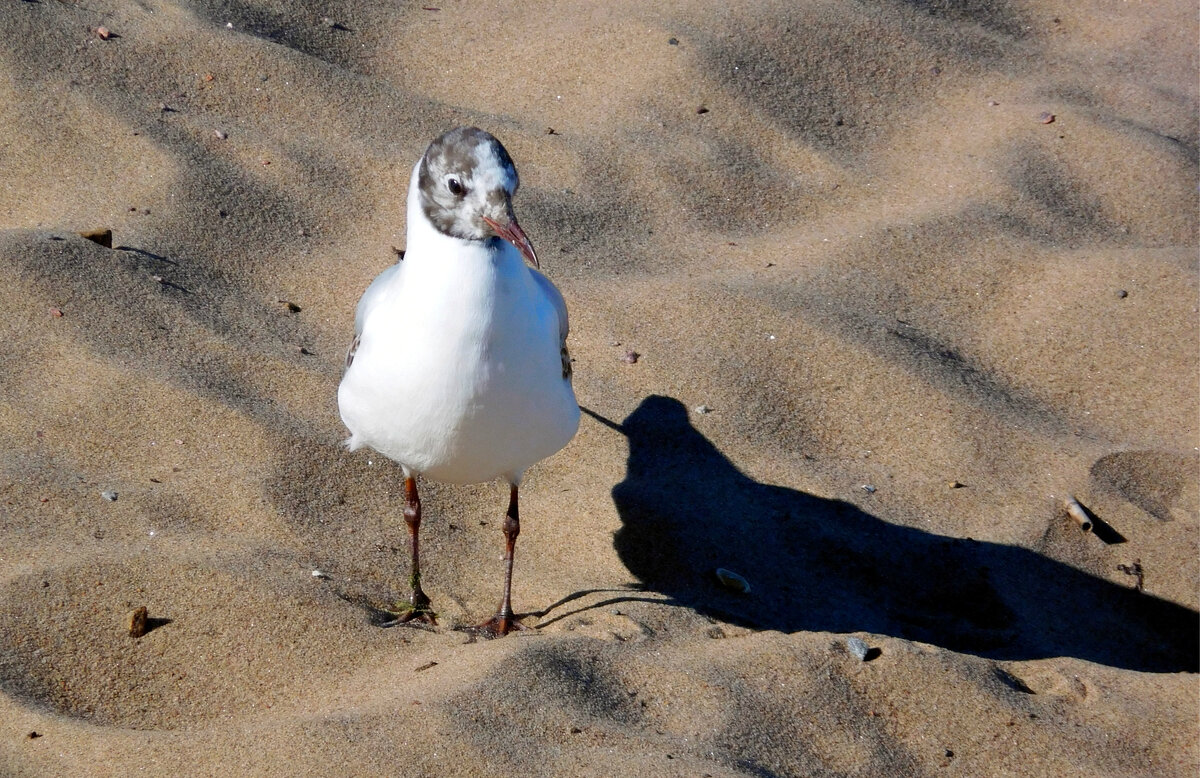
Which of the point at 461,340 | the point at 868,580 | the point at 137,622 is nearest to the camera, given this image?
the point at 461,340

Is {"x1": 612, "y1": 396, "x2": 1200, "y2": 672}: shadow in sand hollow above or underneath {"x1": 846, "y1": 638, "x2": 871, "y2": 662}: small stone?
underneath

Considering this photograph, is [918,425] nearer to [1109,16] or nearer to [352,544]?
[352,544]

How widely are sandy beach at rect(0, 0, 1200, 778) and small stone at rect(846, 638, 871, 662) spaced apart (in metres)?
0.01

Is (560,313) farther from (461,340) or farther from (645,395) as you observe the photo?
(645,395)

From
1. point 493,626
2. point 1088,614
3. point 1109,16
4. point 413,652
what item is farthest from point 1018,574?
point 1109,16

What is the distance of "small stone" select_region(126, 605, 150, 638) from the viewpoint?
3309 mm

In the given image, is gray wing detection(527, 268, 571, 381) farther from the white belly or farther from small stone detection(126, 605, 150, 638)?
small stone detection(126, 605, 150, 638)

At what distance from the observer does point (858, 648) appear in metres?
3.54

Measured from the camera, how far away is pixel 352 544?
13.3 feet

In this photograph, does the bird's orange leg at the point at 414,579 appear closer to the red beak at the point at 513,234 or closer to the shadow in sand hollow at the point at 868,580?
the shadow in sand hollow at the point at 868,580

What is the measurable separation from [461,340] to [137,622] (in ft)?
3.86

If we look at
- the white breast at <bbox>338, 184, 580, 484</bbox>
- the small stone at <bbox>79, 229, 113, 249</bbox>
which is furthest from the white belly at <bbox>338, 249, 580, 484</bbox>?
the small stone at <bbox>79, 229, 113, 249</bbox>

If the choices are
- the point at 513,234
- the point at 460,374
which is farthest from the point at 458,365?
the point at 513,234

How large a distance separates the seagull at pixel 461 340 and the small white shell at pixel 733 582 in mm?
879
